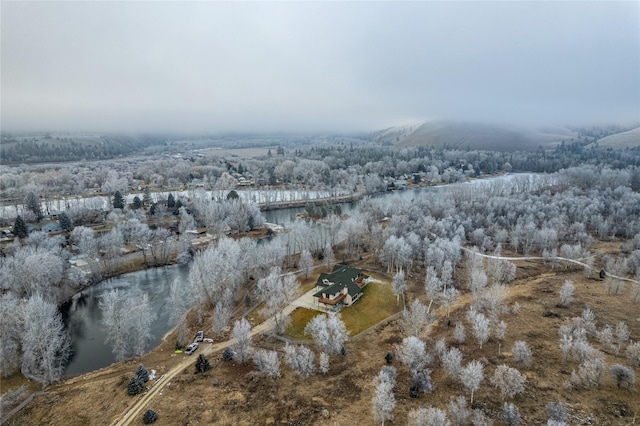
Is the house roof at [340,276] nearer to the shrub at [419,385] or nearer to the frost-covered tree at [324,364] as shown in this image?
the frost-covered tree at [324,364]

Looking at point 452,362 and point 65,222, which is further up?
point 65,222

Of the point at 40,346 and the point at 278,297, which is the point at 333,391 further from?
the point at 40,346

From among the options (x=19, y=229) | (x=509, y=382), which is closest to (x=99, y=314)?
(x=19, y=229)

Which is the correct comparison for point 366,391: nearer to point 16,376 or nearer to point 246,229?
point 16,376

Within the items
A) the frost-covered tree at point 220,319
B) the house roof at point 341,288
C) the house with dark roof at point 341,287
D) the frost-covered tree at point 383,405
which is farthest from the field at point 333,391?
the house roof at point 341,288

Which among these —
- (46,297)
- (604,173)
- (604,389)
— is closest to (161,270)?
(46,297)

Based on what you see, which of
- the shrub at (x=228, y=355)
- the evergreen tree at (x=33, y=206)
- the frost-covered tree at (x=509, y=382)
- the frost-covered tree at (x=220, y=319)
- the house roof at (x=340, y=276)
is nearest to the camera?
the frost-covered tree at (x=509, y=382)
